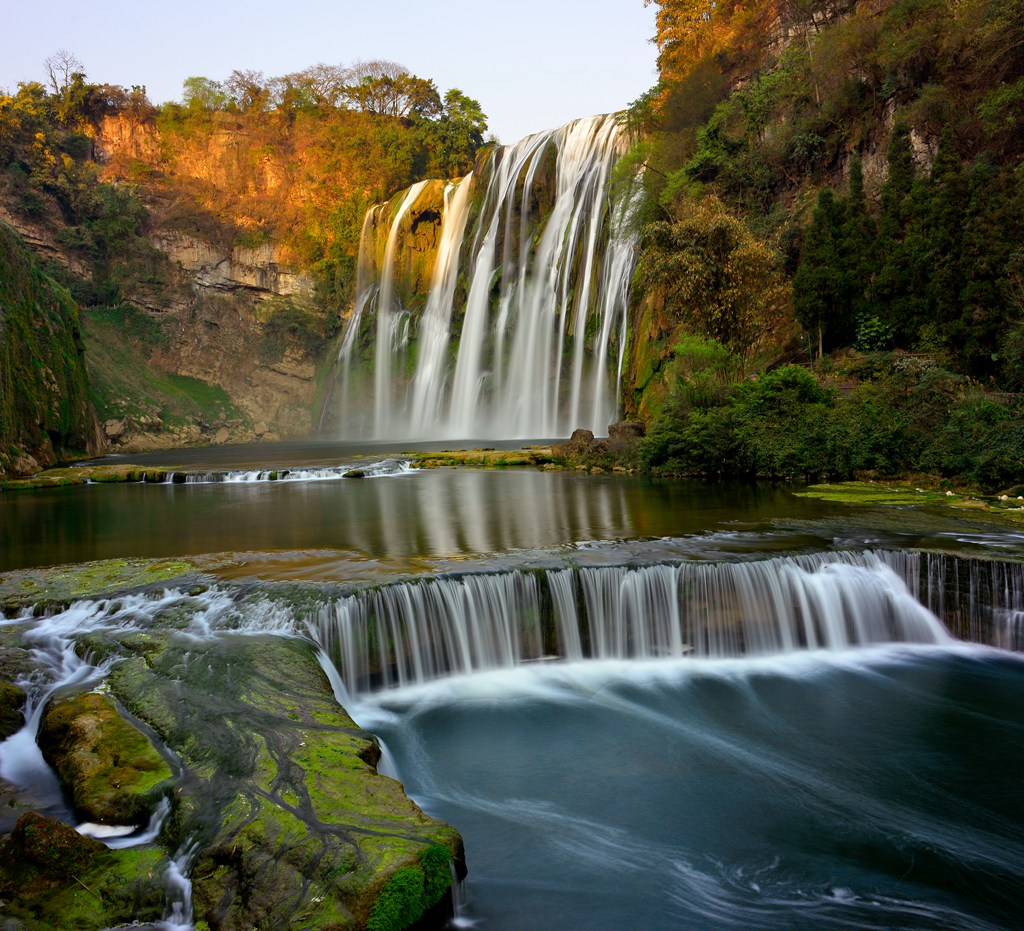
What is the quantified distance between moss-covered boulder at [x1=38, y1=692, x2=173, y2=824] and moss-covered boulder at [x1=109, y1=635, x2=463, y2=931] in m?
0.18

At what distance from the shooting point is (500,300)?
37.7m

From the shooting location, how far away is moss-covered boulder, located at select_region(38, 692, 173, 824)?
410 centimetres

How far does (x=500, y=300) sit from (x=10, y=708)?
112 ft

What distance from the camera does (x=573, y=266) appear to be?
3256 cm

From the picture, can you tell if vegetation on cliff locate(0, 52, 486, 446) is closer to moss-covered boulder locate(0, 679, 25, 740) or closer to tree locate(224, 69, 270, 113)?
tree locate(224, 69, 270, 113)

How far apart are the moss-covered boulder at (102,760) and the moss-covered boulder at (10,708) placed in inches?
10.2

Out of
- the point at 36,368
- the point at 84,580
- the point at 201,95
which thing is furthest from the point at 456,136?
the point at 84,580

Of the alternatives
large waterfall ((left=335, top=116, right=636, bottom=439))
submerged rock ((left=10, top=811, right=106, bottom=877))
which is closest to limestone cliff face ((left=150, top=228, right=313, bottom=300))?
large waterfall ((left=335, top=116, right=636, bottom=439))

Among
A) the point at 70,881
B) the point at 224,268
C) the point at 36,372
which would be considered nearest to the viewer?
the point at 70,881

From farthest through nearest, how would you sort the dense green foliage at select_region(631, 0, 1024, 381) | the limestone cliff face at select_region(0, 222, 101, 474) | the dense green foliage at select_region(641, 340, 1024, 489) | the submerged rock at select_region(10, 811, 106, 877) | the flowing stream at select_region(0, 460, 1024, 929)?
the limestone cliff face at select_region(0, 222, 101, 474) → the dense green foliage at select_region(631, 0, 1024, 381) → the dense green foliage at select_region(641, 340, 1024, 489) → the flowing stream at select_region(0, 460, 1024, 929) → the submerged rock at select_region(10, 811, 106, 877)

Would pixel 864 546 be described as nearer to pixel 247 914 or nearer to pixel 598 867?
pixel 598 867

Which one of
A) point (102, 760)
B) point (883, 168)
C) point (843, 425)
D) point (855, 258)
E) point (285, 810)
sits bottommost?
point (285, 810)

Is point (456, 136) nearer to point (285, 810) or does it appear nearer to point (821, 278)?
point (821, 278)

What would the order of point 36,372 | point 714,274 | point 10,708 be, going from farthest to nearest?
1. point 36,372
2. point 714,274
3. point 10,708
